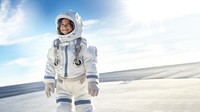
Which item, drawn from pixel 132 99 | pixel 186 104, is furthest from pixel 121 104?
pixel 186 104

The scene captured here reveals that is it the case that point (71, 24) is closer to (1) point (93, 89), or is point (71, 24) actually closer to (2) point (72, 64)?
(2) point (72, 64)

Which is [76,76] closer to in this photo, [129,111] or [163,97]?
[129,111]

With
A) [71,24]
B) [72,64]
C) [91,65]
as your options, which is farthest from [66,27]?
[91,65]

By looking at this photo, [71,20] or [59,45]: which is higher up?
[71,20]

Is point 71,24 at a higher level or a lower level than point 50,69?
higher

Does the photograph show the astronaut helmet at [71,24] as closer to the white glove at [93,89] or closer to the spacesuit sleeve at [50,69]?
the spacesuit sleeve at [50,69]

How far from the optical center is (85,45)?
5.37 metres

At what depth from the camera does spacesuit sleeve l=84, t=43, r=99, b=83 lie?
518 centimetres

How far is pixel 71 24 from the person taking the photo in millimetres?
5391

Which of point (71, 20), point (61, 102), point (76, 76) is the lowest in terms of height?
point (61, 102)

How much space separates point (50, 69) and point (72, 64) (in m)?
0.46

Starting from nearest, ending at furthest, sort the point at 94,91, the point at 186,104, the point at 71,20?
1. the point at 94,91
2. the point at 71,20
3. the point at 186,104

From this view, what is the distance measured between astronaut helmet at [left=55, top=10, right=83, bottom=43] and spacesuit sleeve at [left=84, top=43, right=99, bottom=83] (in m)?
0.31

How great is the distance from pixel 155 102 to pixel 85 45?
370 centimetres
